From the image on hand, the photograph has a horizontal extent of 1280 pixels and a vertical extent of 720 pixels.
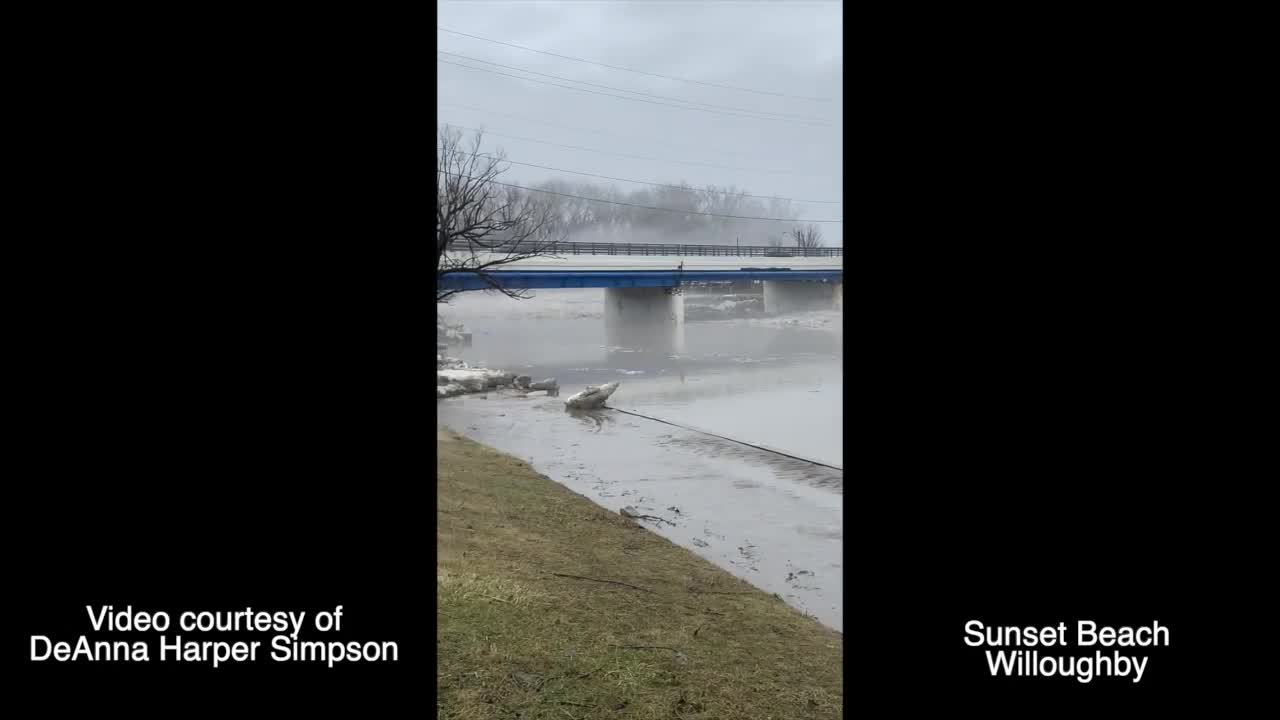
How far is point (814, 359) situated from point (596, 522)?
2809 centimetres

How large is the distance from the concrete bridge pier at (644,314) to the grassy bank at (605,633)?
3877 centimetres

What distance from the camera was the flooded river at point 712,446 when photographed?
436 inches

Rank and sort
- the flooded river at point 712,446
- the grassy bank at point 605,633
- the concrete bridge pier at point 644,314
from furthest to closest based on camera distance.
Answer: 1. the concrete bridge pier at point 644,314
2. the flooded river at point 712,446
3. the grassy bank at point 605,633

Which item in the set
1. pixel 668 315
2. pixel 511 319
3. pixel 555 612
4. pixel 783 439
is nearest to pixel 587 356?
pixel 668 315

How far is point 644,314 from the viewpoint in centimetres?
4997

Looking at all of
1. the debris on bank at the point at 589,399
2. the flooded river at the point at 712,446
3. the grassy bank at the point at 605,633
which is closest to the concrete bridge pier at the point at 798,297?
the flooded river at the point at 712,446

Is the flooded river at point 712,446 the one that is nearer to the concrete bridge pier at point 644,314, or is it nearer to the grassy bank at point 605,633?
the grassy bank at point 605,633

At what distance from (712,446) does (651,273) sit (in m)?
26.1

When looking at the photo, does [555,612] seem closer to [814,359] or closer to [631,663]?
[631,663]

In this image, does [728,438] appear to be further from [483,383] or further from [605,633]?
[605,633]

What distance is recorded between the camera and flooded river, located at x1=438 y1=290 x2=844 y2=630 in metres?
11.1

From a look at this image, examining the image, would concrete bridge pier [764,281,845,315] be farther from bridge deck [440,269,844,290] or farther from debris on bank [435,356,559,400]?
debris on bank [435,356,559,400]

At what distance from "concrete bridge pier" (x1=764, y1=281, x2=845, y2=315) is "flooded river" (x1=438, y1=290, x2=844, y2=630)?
21.3 m

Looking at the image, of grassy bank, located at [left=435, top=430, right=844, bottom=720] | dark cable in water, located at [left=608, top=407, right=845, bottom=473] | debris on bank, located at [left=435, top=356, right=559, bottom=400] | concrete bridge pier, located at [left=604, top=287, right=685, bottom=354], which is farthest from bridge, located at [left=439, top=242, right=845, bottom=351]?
grassy bank, located at [left=435, top=430, right=844, bottom=720]
